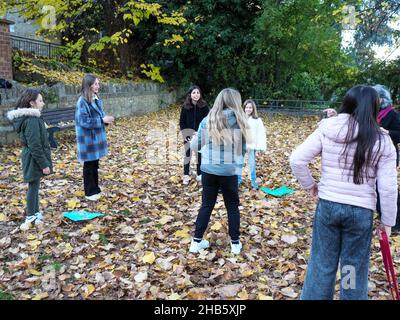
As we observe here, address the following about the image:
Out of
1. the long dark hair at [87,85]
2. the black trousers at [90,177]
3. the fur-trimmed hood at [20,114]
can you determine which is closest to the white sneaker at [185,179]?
the black trousers at [90,177]

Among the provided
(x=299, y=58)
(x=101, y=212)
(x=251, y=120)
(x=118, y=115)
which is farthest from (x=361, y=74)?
(x=101, y=212)

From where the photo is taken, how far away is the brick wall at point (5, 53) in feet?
35.7

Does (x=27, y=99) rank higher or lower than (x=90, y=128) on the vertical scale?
higher

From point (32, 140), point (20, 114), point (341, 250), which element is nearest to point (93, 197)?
point (32, 140)

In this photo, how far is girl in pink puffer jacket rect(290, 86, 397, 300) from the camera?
2639mm

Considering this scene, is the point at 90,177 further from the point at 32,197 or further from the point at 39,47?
the point at 39,47

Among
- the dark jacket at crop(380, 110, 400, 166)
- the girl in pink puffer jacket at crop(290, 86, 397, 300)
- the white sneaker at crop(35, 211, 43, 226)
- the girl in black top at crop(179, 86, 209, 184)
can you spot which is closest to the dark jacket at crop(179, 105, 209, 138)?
the girl in black top at crop(179, 86, 209, 184)

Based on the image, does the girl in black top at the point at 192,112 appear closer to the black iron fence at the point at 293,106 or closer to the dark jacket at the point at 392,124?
the dark jacket at the point at 392,124

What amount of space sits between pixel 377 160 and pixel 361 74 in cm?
1475

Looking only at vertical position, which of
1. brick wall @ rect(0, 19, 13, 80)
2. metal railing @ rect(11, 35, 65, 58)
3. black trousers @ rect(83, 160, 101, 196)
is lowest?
black trousers @ rect(83, 160, 101, 196)

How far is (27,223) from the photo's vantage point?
16.3 ft

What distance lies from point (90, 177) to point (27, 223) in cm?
122

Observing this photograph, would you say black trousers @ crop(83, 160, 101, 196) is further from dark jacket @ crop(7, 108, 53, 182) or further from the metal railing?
the metal railing

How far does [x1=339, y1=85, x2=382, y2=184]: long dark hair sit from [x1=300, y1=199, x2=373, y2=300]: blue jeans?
27 cm
